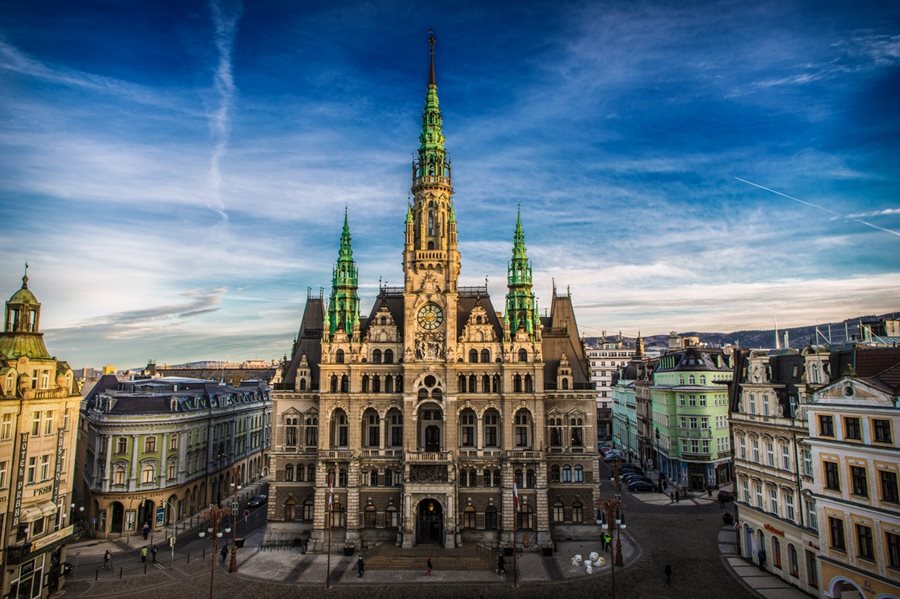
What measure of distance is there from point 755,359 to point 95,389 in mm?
87603

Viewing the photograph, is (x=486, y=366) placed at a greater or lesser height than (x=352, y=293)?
lesser

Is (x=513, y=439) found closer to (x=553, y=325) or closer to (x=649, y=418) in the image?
(x=553, y=325)

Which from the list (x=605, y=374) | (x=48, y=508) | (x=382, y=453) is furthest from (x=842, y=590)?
(x=605, y=374)

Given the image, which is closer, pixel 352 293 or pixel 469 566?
pixel 469 566

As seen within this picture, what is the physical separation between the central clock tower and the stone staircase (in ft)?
67.4

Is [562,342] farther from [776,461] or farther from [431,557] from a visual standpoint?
[431,557]

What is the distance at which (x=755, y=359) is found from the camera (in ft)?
179

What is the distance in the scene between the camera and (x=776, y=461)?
51281 millimetres

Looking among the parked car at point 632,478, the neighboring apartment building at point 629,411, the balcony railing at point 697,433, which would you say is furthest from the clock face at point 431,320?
the neighboring apartment building at point 629,411

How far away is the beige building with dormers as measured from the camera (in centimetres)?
4516

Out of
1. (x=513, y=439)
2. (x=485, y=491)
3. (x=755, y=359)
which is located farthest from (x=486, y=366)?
(x=755, y=359)

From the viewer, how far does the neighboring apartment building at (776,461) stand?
155ft

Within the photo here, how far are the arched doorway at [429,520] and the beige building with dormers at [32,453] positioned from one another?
33.7 m

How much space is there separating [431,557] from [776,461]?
34389mm
